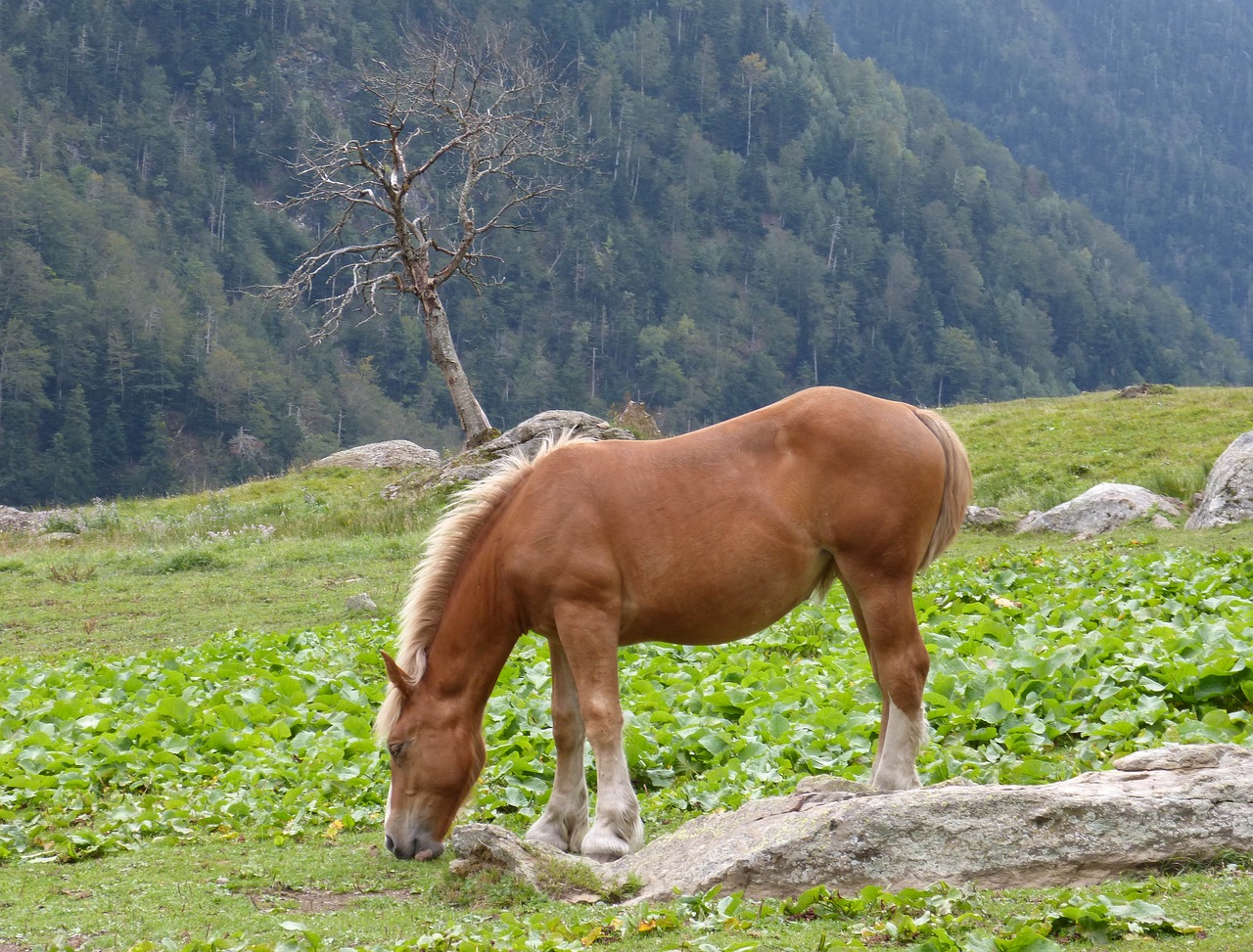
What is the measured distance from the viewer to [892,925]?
4352 millimetres

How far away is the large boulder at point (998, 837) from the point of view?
4.83 metres

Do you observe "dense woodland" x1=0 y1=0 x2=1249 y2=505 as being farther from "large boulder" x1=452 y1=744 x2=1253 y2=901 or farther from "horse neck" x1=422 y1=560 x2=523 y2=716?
"large boulder" x1=452 y1=744 x2=1253 y2=901

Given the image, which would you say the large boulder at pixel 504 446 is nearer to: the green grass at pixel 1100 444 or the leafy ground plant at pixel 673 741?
the green grass at pixel 1100 444

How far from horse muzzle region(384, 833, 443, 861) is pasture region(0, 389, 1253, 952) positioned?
0.13 m

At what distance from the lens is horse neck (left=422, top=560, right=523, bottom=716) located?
20.6ft

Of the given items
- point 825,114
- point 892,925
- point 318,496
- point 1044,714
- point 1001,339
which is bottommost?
point 1001,339

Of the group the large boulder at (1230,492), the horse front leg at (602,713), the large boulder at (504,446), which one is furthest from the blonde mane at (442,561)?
the large boulder at (504,446)

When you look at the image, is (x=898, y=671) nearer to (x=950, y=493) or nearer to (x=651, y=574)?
(x=950, y=493)

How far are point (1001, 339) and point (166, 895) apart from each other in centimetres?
12216

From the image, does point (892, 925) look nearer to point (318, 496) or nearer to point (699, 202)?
point (318, 496)

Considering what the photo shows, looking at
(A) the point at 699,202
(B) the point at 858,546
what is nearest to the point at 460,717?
(B) the point at 858,546

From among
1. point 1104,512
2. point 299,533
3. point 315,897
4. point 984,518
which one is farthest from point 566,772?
point 299,533

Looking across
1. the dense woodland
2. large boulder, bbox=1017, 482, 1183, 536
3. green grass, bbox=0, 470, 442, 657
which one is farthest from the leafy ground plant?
the dense woodland

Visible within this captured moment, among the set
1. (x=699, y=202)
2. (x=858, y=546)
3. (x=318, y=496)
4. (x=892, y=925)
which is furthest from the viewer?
(x=699, y=202)
